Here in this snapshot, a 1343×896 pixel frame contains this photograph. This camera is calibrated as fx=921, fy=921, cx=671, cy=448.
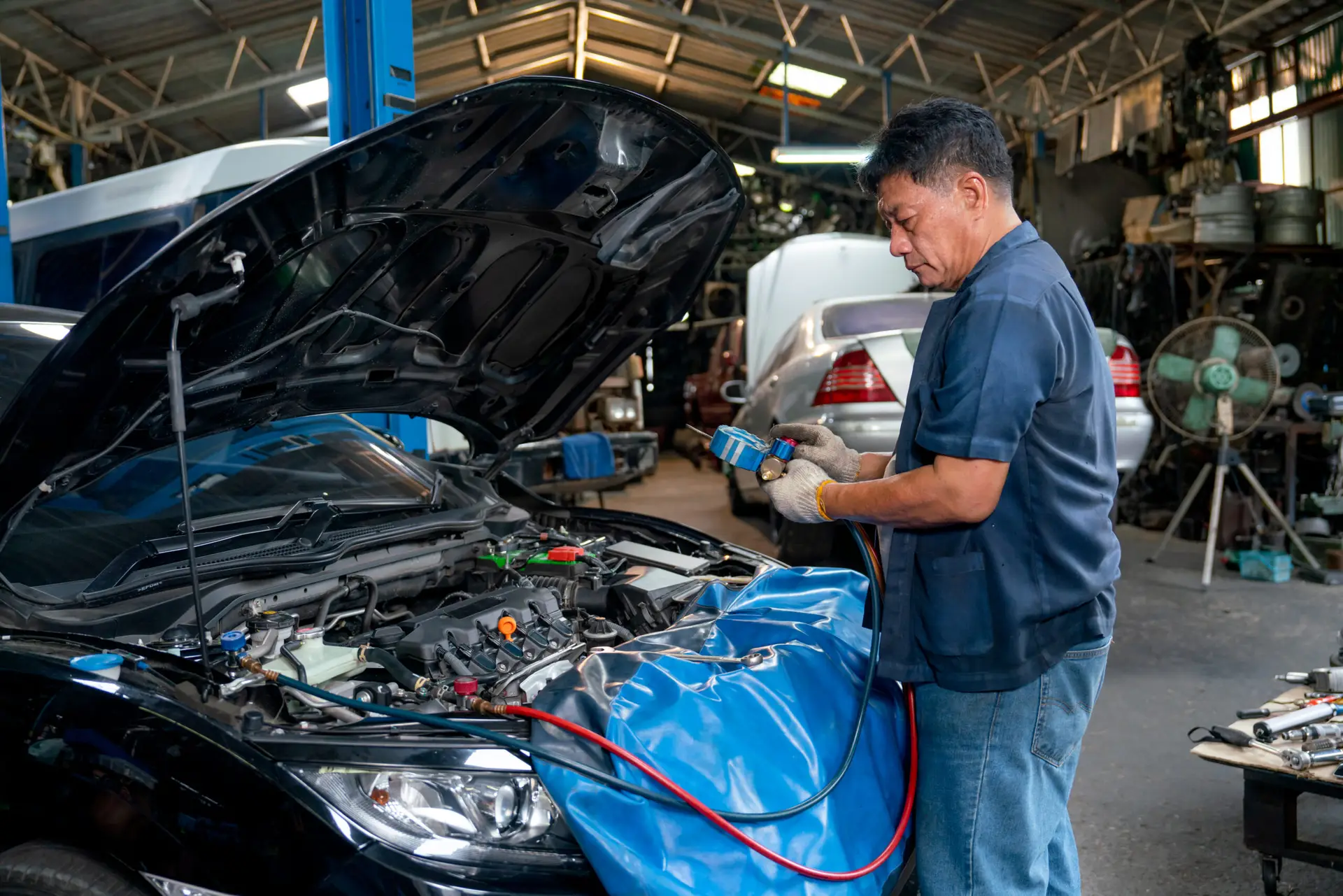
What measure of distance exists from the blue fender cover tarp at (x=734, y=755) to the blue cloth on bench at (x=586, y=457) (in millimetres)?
3327

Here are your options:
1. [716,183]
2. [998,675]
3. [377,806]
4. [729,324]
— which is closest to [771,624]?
[998,675]

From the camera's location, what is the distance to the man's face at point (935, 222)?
152 cm

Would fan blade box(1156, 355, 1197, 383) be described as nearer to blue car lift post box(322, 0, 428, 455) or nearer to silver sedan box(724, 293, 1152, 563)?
silver sedan box(724, 293, 1152, 563)

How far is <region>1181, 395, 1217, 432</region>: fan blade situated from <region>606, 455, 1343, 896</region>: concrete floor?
94 centimetres

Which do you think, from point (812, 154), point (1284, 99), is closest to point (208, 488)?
point (812, 154)

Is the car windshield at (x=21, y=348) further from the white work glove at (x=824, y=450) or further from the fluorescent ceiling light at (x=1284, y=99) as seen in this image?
the fluorescent ceiling light at (x=1284, y=99)

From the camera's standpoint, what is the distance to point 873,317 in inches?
207

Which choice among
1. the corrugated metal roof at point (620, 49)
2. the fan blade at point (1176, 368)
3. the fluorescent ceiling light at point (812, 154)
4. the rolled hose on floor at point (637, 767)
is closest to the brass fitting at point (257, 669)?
the rolled hose on floor at point (637, 767)

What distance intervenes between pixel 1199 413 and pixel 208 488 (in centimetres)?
574

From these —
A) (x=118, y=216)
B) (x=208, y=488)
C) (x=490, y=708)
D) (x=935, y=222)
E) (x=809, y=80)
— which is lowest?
(x=490, y=708)

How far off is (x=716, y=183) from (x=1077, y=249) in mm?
10071

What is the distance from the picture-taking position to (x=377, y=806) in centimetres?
137

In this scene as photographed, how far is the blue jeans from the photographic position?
1.46m

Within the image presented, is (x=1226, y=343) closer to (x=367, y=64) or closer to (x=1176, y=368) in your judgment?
(x=1176, y=368)
